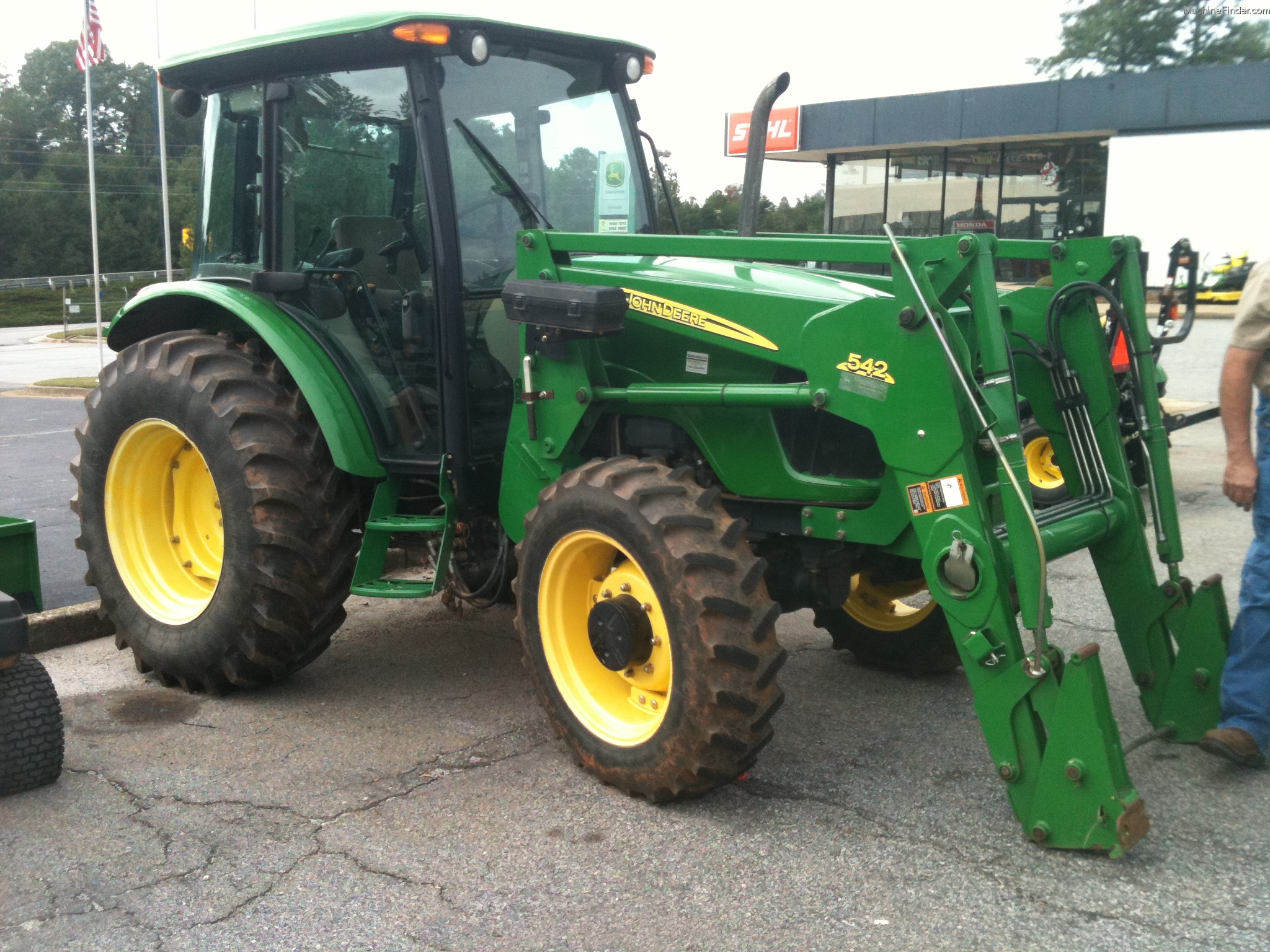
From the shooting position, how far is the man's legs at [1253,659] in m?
3.79

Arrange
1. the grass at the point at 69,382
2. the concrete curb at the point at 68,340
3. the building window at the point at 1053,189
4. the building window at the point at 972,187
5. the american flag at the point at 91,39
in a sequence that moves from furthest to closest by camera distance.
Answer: the concrete curb at the point at 68,340, the building window at the point at 972,187, the building window at the point at 1053,189, the american flag at the point at 91,39, the grass at the point at 69,382

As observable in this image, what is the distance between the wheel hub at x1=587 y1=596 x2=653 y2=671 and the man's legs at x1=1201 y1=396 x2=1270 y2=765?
5.82 ft

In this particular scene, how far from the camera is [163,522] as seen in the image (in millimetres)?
5277

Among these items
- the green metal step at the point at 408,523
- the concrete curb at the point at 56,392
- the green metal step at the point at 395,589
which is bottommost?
the concrete curb at the point at 56,392

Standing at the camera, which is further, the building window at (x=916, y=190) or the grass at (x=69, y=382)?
the building window at (x=916, y=190)

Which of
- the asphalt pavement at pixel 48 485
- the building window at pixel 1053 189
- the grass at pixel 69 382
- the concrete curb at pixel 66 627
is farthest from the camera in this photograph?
the building window at pixel 1053 189

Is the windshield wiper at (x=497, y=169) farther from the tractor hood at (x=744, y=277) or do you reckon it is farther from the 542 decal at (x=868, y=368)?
the 542 decal at (x=868, y=368)

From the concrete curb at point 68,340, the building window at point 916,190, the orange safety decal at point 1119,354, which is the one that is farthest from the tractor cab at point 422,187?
the concrete curb at point 68,340

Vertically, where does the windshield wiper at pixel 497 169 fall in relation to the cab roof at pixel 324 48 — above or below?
below

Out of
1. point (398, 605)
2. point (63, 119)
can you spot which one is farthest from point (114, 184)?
point (398, 605)

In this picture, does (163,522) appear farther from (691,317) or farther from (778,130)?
(778,130)

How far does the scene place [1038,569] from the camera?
335 cm

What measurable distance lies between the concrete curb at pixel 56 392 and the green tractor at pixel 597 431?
1429cm

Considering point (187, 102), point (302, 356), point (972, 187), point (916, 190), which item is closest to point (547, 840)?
point (302, 356)
